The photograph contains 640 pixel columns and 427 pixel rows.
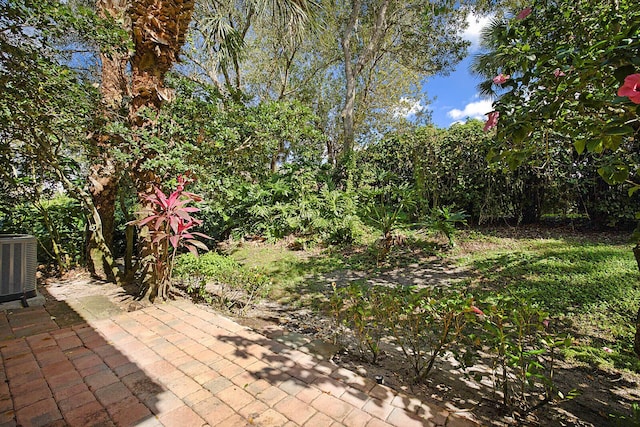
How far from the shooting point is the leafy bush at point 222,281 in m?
3.38

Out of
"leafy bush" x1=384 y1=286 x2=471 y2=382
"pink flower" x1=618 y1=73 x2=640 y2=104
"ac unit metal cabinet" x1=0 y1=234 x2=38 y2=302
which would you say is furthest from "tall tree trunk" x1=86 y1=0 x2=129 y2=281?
"pink flower" x1=618 y1=73 x2=640 y2=104

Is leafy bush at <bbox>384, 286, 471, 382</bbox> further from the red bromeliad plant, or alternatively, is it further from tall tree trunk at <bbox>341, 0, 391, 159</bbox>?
tall tree trunk at <bbox>341, 0, 391, 159</bbox>

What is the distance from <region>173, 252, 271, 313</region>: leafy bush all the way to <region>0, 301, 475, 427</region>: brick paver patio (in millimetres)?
650

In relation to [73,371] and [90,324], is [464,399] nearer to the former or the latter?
[73,371]

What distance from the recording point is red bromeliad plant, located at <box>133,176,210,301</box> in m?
2.90

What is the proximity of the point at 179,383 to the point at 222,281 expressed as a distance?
67.0 inches

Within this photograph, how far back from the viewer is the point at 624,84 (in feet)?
3.07

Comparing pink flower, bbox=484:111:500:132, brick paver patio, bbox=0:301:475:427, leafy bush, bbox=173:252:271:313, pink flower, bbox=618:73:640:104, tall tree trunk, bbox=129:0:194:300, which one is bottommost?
brick paver patio, bbox=0:301:475:427

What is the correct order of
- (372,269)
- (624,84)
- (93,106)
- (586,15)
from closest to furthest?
1. (624,84)
2. (586,15)
3. (93,106)
4. (372,269)

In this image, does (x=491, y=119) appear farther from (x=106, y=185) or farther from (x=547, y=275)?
(x=106, y=185)

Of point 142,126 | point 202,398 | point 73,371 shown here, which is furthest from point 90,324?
point 142,126

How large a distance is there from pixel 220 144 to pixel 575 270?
183 inches

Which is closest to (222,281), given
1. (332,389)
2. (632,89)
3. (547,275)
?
(332,389)

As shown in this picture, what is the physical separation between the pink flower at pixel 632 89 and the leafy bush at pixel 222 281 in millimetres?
3061
